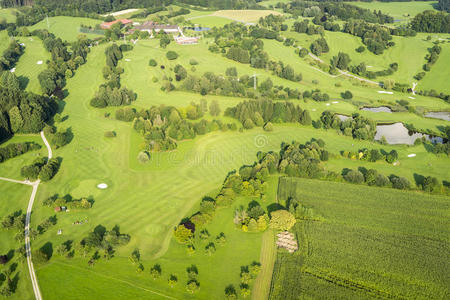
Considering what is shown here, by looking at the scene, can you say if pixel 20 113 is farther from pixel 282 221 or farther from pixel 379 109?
pixel 379 109

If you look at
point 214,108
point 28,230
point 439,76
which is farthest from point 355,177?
point 439,76

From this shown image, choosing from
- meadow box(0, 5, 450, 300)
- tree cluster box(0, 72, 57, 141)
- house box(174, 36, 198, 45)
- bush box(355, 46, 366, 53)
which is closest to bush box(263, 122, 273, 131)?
meadow box(0, 5, 450, 300)

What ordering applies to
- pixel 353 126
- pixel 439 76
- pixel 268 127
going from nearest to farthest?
pixel 353 126, pixel 268 127, pixel 439 76

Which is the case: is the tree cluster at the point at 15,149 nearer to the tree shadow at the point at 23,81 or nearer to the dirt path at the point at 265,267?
the tree shadow at the point at 23,81

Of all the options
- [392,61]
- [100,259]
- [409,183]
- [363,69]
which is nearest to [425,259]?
[409,183]

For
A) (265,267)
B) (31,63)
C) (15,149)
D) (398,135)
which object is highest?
(31,63)

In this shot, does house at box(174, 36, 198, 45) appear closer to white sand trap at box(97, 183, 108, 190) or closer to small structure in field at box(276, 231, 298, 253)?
white sand trap at box(97, 183, 108, 190)
